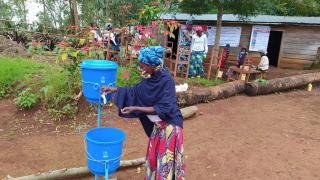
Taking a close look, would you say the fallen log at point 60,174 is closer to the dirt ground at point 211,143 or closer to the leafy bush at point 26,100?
the dirt ground at point 211,143

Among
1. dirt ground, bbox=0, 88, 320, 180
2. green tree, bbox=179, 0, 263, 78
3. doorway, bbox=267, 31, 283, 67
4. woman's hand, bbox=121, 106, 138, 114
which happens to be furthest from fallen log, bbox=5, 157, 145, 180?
doorway, bbox=267, 31, 283, 67

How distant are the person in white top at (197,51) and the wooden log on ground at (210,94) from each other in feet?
4.63

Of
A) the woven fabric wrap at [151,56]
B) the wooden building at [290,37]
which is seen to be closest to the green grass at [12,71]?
the woven fabric wrap at [151,56]

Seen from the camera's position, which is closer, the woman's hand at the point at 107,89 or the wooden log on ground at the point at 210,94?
the woman's hand at the point at 107,89

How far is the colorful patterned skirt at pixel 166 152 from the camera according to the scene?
2.95 meters

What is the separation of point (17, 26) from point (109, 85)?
560 inches

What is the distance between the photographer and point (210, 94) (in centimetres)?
755

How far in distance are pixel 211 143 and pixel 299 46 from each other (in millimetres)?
10059

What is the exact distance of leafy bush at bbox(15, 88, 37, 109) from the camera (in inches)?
229

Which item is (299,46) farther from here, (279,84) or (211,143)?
(211,143)

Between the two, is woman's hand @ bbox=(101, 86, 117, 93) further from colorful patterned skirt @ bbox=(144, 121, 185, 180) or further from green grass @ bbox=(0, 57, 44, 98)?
green grass @ bbox=(0, 57, 44, 98)

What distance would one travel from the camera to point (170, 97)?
9.07 ft

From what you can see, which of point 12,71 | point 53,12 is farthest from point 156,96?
point 53,12

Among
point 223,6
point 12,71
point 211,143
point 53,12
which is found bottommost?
point 211,143
